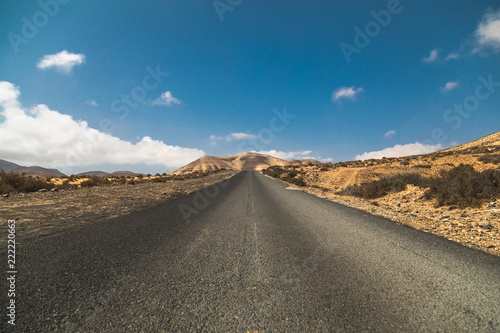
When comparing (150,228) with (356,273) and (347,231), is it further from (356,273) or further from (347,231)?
(347,231)

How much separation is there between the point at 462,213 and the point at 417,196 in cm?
370

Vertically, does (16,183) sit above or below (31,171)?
below

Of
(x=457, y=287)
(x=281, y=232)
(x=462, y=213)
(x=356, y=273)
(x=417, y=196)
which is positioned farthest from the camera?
(x=417, y=196)

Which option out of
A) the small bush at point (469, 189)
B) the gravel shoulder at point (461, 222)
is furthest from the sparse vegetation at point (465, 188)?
the gravel shoulder at point (461, 222)

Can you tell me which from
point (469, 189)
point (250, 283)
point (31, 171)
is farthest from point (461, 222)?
point (31, 171)

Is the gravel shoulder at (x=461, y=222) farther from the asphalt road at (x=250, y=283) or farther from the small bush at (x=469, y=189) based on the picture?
the asphalt road at (x=250, y=283)

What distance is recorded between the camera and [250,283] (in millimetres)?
3123

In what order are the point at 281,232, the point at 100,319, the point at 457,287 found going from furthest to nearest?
the point at 281,232 → the point at 457,287 → the point at 100,319

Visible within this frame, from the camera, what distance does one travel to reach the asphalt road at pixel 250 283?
2.29 meters

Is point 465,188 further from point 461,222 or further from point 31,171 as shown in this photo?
point 31,171

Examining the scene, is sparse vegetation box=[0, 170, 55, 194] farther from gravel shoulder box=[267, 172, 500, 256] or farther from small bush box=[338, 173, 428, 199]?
small bush box=[338, 173, 428, 199]

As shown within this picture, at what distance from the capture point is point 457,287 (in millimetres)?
3123

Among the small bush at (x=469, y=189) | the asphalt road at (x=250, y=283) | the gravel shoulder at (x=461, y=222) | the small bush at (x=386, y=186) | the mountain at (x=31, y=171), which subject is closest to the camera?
the asphalt road at (x=250, y=283)

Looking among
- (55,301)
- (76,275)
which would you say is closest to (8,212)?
(76,275)
